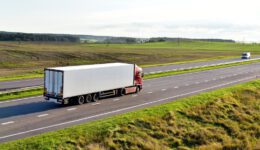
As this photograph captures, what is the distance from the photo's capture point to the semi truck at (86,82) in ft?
83.1

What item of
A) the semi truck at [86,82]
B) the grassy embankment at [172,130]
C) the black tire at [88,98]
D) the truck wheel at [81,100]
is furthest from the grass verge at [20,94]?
the grassy embankment at [172,130]

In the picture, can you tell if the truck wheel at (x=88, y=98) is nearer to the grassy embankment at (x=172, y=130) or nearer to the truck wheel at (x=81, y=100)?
the truck wheel at (x=81, y=100)

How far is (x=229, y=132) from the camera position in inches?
945

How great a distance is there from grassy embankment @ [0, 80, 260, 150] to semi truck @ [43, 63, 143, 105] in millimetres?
4999

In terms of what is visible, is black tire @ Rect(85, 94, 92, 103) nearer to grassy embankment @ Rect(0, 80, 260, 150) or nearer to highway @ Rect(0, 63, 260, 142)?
highway @ Rect(0, 63, 260, 142)

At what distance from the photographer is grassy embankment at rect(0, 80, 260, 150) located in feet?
59.7

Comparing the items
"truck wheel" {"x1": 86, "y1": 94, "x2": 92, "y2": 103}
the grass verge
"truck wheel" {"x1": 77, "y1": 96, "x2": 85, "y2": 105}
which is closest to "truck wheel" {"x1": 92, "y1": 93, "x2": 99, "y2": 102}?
"truck wheel" {"x1": 86, "y1": 94, "x2": 92, "y2": 103}

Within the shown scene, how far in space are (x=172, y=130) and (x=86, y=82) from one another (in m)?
8.01

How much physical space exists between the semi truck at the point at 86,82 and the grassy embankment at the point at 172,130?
16.4ft

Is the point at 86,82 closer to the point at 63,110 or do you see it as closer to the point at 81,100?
the point at 81,100

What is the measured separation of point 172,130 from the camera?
21953 millimetres

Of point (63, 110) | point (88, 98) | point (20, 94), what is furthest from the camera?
point (20, 94)

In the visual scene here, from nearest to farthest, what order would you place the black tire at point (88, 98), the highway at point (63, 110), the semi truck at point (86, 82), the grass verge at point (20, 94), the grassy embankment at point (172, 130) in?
the grassy embankment at point (172, 130) < the highway at point (63, 110) < the semi truck at point (86, 82) < the black tire at point (88, 98) < the grass verge at point (20, 94)

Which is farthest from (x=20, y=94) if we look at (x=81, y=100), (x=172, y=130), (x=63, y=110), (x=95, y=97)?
(x=172, y=130)
